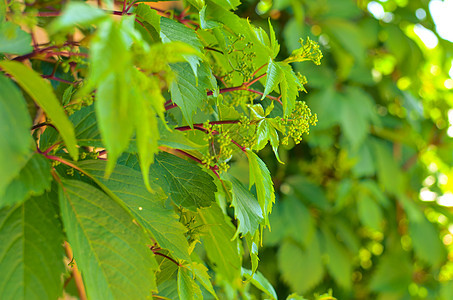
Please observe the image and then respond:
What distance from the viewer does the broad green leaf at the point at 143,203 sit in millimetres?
249

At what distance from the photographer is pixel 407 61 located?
1.15 meters

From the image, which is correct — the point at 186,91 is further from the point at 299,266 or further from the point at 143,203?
the point at 299,266

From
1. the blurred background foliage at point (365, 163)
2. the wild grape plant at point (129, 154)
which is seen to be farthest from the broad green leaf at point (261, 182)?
the blurred background foliage at point (365, 163)

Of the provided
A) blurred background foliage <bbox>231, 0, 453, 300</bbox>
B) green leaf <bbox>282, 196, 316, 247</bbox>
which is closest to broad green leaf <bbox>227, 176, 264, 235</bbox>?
blurred background foliage <bbox>231, 0, 453, 300</bbox>

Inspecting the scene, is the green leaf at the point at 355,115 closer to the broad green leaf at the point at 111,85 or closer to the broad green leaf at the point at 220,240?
the broad green leaf at the point at 220,240

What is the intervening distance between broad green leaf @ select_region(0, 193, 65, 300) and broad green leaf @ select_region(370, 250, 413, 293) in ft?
3.52

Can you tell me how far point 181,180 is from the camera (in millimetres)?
300

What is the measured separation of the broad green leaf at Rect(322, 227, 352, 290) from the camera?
42.0 inches

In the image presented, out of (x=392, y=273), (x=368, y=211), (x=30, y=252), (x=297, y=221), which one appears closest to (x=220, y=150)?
(x=30, y=252)

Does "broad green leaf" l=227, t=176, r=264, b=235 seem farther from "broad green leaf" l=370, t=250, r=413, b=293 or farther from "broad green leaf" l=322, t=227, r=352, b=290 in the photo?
"broad green leaf" l=370, t=250, r=413, b=293

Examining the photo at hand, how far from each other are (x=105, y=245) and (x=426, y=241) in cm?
111

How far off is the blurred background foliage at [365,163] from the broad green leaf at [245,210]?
0.61 m

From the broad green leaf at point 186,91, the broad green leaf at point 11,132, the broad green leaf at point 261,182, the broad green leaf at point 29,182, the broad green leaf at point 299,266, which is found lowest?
the broad green leaf at point 299,266

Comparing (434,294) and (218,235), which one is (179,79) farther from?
(434,294)
